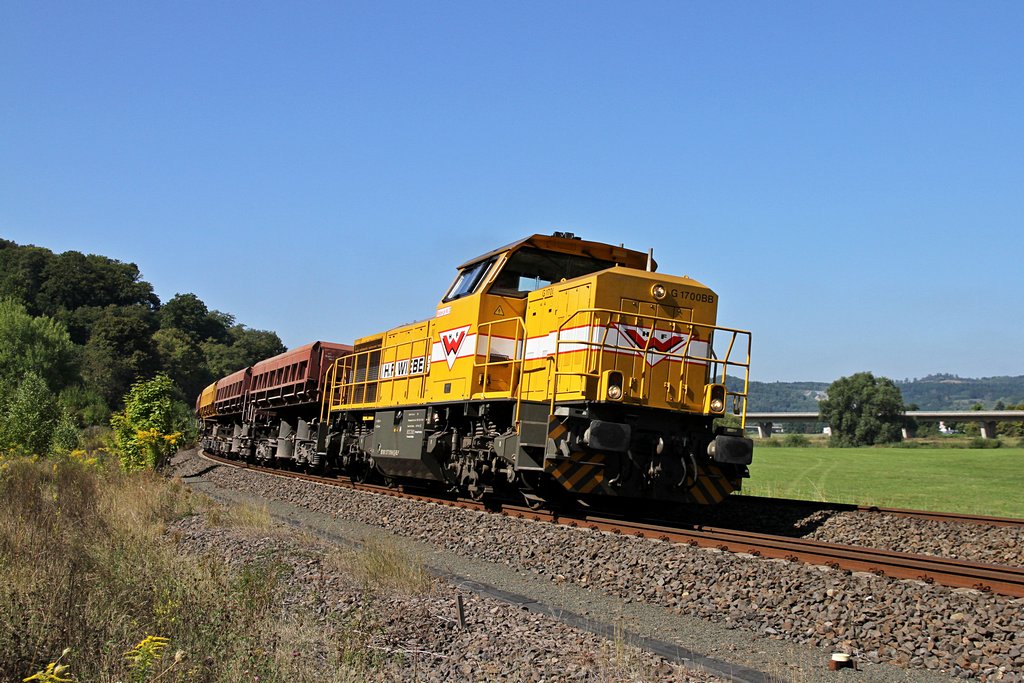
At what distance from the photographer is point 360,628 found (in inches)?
234

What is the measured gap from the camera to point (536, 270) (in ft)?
40.9

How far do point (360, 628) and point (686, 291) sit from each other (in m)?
6.81

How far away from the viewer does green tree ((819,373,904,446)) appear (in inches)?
2793

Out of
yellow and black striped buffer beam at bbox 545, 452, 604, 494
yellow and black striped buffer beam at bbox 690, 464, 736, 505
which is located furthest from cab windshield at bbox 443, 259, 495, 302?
yellow and black striped buffer beam at bbox 690, 464, 736, 505

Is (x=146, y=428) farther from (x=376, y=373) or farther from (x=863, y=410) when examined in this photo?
(x=863, y=410)

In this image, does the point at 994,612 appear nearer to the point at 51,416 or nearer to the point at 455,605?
the point at 455,605

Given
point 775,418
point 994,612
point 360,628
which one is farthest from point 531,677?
point 775,418

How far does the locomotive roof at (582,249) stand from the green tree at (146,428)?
11191mm

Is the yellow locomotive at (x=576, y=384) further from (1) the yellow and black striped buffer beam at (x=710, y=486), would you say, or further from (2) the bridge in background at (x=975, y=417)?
(2) the bridge in background at (x=975, y=417)

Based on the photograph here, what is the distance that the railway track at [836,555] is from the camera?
20.8ft

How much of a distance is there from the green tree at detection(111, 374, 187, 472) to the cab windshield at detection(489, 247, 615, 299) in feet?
35.7

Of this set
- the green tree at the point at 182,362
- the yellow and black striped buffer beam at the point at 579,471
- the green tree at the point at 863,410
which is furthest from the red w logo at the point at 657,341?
the green tree at the point at 182,362

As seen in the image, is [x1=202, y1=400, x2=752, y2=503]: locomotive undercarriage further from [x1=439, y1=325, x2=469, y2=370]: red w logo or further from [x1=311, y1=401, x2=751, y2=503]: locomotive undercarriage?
[x1=439, y1=325, x2=469, y2=370]: red w logo

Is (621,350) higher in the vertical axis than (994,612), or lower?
higher
